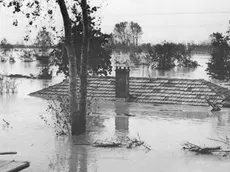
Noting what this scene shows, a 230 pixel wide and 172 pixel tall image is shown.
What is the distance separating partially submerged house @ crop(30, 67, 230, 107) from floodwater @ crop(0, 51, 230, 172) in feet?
4.81

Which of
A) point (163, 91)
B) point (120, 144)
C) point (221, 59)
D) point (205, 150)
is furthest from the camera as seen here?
point (221, 59)

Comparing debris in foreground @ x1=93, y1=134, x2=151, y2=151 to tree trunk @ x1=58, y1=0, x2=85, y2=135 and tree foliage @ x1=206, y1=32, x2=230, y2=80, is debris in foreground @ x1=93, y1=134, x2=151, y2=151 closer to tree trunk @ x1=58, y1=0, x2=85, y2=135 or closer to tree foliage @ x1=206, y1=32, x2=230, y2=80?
tree trunk @ x1=58, y1=0, x2=85, y2=135

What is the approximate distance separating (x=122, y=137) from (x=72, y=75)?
2.98 metres

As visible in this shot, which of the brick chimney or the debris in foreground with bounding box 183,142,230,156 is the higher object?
the brick chimney

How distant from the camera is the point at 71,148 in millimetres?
12680

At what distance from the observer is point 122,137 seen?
1456 centimetres

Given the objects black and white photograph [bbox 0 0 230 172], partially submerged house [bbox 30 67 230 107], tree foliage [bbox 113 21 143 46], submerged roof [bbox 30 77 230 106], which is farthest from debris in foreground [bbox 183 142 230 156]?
tree foliage [bbox 113 21 143 46]

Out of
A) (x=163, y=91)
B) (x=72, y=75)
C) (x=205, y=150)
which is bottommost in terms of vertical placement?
(x=205, y=150)

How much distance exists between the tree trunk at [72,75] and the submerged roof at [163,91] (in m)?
9.35

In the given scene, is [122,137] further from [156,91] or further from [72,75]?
[156,91]

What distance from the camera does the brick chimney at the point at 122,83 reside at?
24984mm

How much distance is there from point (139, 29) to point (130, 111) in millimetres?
69626

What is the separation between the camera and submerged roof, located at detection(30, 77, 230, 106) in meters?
24.0

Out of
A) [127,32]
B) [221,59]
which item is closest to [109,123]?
[221,59]
